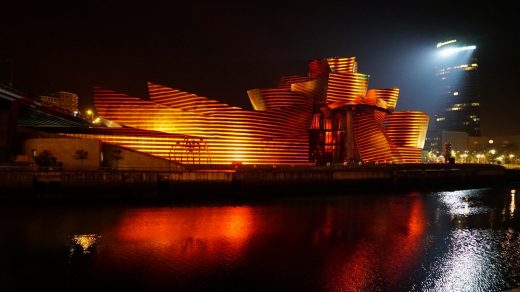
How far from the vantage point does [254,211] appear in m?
20.7

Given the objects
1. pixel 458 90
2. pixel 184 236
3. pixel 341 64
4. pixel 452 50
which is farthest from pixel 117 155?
pixel 452 50

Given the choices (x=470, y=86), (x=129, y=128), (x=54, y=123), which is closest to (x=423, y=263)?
(x=129, y=128)

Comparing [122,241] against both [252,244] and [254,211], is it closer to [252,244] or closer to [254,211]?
[252,244]

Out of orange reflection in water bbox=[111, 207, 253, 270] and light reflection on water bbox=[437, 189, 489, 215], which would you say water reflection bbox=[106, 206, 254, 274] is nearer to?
orange reflection in water bbox=[111, 207, 253, 270]

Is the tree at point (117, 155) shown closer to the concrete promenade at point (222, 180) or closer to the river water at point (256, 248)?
the concrete promenade at point (222, 180)

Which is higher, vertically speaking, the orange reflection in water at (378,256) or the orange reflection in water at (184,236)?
the orange reflection in water at (184,236)

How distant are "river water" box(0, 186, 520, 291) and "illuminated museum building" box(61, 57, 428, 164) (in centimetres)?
1100

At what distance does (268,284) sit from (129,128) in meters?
24.7

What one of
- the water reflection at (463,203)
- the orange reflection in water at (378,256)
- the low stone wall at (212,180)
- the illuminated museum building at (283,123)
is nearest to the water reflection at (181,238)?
the orange reflection in water at (378,256)

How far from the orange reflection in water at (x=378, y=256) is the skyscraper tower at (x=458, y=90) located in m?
110

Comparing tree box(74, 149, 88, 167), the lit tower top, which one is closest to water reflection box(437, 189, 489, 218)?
tree box(74, 149, 88, 167)

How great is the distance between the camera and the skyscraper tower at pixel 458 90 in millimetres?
117875

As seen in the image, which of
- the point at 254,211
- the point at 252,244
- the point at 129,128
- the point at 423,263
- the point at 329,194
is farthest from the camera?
the point at 129,128

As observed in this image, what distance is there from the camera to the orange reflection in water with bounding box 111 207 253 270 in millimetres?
11914
